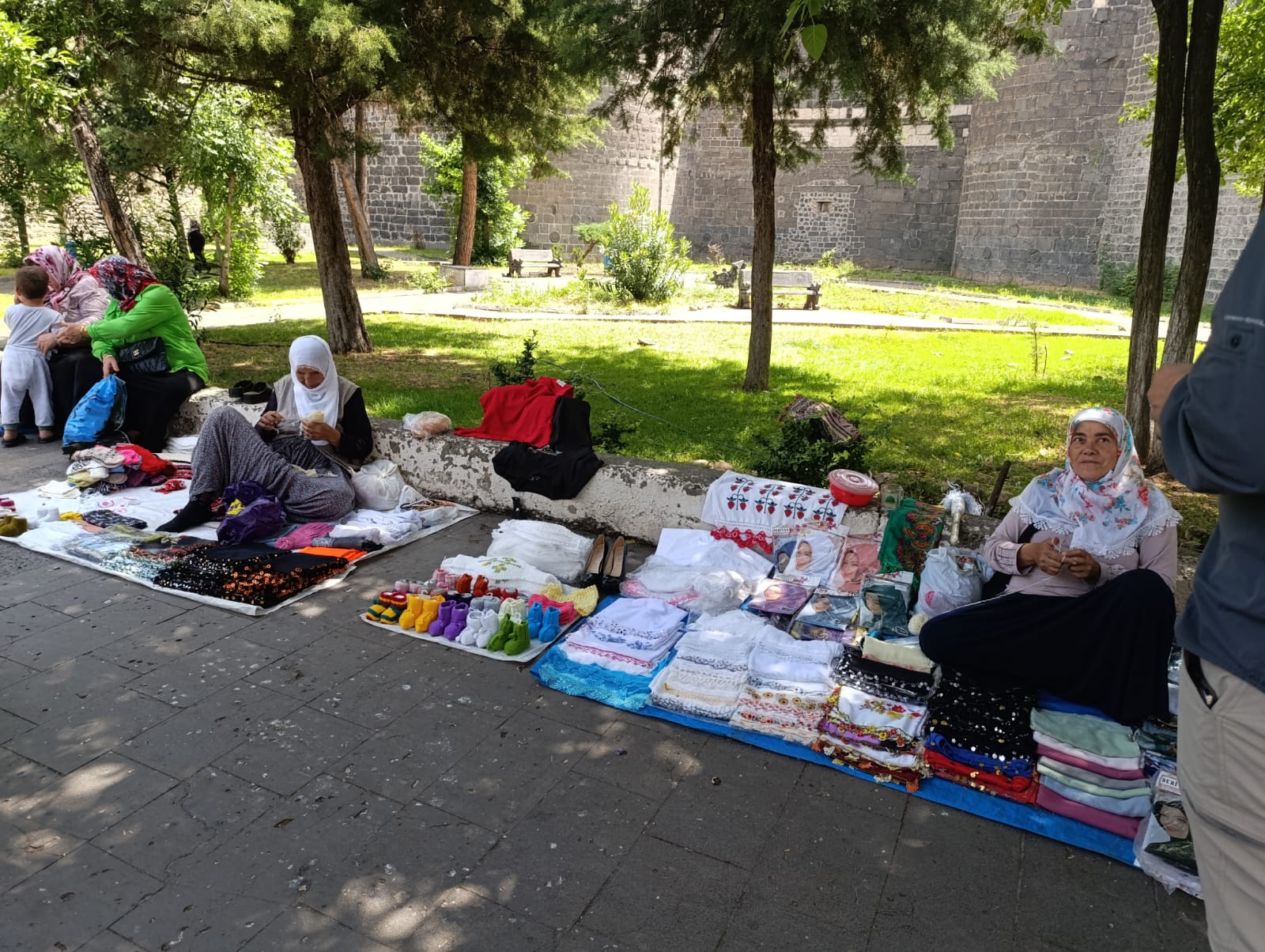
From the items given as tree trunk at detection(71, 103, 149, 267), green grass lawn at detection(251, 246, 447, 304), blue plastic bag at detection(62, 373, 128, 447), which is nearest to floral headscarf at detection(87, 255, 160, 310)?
blue plastic bag at detection(62, 373, 128, 447)

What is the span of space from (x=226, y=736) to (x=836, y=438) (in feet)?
10.4

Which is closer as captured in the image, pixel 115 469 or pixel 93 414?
pixel 115 469

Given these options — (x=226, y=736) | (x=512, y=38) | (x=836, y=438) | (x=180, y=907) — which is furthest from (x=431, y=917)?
(x=512, y=38)

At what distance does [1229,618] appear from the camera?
1.27 metres

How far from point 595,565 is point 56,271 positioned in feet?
17.9

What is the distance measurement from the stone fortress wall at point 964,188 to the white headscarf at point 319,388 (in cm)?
1069

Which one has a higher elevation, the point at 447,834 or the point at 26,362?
the point at 26,362

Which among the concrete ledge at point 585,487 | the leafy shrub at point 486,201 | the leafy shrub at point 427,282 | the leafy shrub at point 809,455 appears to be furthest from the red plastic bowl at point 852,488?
the leafy shrub at point 486,201

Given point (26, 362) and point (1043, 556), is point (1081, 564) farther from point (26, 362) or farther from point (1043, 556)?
point (26, 362)

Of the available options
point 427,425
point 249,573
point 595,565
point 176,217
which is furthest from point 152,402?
point 176,217

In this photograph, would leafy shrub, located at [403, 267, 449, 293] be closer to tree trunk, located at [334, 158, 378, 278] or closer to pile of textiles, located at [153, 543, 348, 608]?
tree trunk, located at [334, 158, 378, 278]

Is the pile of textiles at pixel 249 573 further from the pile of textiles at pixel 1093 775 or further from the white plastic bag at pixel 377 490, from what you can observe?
the pile of textiles at pixel 1093 775

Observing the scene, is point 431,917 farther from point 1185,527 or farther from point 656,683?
point 1185,527

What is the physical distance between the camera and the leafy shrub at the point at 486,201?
749 inches
